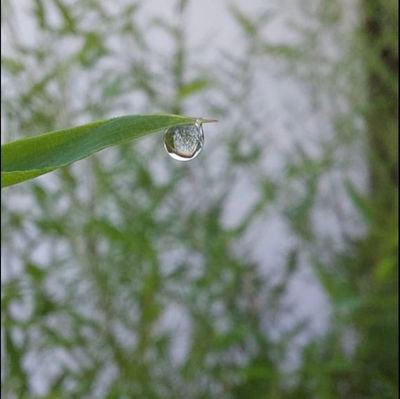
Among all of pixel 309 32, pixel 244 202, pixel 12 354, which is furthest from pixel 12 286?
pixel 244 202

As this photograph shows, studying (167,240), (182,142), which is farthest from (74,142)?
(167,240)

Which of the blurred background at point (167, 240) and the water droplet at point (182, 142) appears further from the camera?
the blurred background at point (167, 240)

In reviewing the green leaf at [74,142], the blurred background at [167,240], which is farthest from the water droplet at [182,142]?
the blurred background at [167,240]

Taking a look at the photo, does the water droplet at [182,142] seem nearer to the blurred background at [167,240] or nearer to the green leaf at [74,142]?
the green leaf at [74,142]

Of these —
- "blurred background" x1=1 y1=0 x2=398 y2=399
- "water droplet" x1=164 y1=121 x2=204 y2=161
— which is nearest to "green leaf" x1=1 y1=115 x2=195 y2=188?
"water droplet" x1=164 y1=121 x2=204 y2=161

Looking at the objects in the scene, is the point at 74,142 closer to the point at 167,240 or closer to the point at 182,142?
the point at 182,142
